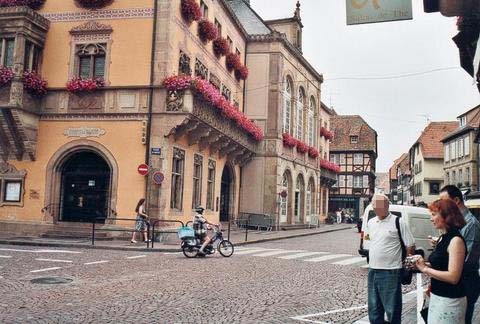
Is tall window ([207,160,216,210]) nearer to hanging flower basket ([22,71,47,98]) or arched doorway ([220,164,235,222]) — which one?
arched doorway ([220,164,235,222])

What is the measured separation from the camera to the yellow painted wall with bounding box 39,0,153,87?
67.8ft

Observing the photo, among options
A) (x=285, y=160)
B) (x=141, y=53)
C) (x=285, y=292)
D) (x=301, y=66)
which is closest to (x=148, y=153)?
(x=141, y=53)

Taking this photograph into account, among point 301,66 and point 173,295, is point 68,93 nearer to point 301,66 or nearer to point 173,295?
point 173,295

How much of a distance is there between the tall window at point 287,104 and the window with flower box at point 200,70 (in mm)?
9895

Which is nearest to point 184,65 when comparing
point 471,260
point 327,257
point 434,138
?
point 327,257

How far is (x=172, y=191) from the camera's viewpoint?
21.5 m

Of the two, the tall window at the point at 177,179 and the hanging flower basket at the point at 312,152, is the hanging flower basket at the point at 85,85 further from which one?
the hanging flower basket at the point at 312,152

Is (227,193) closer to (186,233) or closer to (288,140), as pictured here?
(288,140)

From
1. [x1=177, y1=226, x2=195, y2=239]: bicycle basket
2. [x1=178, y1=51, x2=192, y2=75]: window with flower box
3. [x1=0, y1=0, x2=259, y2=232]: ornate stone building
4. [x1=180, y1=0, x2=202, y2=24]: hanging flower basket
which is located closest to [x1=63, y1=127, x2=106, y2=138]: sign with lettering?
[x1=0, y1=0, x2=259, y2=232]: ornate stone building

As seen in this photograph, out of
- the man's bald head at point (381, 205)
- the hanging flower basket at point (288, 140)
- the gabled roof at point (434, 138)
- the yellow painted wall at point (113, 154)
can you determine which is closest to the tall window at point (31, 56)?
the yellow painted wall at point (113, 154)

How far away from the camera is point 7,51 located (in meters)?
20.6

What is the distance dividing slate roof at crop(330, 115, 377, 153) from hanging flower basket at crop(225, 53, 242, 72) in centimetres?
4142

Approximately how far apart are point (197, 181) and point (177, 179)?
2469mm

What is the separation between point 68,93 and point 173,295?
14204 millimetres
